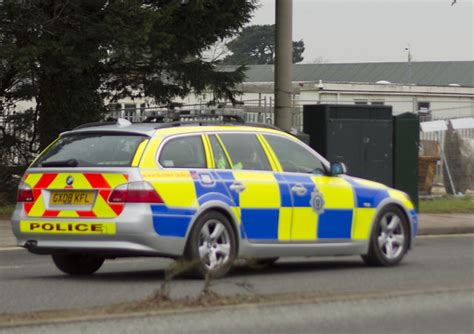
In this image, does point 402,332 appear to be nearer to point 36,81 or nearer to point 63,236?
point 63,236

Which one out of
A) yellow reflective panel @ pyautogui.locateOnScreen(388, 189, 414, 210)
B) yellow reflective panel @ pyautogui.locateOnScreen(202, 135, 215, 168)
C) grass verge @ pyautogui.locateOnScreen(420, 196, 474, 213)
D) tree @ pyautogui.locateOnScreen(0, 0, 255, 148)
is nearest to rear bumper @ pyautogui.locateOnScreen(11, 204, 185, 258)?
yellow reflective panel @ pyautogui.locateOnScreen(202, 135, 215, 168)

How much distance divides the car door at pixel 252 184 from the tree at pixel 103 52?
879cm

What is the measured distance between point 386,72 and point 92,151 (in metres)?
75.3

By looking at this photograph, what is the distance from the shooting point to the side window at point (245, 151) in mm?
12211

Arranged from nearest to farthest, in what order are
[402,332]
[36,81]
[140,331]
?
1. [140,331]
2. [402,332]
3. [36,81]

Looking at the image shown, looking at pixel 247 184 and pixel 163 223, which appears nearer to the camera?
pixel 163 223

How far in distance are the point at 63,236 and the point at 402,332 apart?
4.68 m

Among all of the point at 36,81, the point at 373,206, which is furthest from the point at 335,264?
the point at 36,81

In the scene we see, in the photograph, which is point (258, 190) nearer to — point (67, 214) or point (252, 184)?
point (252, 184)

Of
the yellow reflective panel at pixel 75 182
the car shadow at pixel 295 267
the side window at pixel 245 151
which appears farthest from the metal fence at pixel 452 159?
the yellow reflective panel at pixel 75 182

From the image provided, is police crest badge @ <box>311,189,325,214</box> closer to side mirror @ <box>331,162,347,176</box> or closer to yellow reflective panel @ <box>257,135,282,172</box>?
side mirror @ <box>331,162,347,176</box>

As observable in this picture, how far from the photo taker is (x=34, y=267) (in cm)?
1341

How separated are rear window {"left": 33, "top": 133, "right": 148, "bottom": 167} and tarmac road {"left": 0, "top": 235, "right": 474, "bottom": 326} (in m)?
1.12

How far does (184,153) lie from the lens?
11.8 meters
